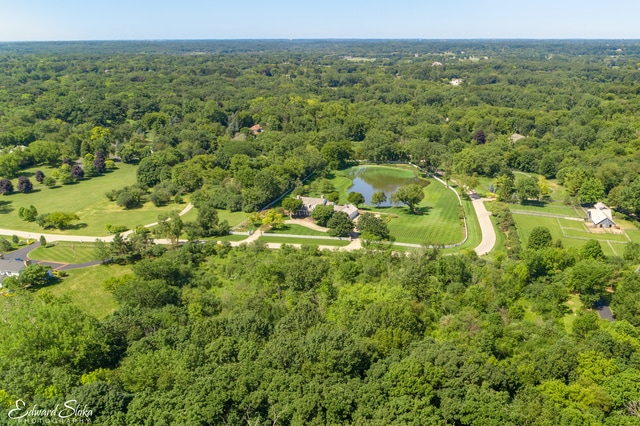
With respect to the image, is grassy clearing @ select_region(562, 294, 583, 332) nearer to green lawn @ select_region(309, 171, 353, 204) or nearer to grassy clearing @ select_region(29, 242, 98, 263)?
green lawn @ select_region(309, 171, 353, 204)

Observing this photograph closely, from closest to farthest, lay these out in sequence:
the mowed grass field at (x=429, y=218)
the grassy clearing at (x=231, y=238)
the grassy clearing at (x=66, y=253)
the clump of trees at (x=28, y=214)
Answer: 1. the grassy clearing at (x=66, y=253)
2. the grassy clearing at (x=231, y=238)
3. the mowed grass field at (x=429, y=218)
4. the clump of trees at (x=28, y=214)

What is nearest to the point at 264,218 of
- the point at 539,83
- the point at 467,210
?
the point at 467,210

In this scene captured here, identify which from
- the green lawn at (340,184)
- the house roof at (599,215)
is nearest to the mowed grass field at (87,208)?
the green lawn at (340,184)

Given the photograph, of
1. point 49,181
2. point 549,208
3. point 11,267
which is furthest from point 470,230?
point 49,181

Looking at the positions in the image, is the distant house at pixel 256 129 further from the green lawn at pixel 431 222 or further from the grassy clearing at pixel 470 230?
the grassy clearing at pixel 470 230

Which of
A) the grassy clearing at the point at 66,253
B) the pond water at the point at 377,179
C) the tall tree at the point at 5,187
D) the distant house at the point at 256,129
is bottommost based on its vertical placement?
the pond water at the point at 377,179

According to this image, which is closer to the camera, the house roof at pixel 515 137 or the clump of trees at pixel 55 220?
the clump of trees at pixel 55 220
